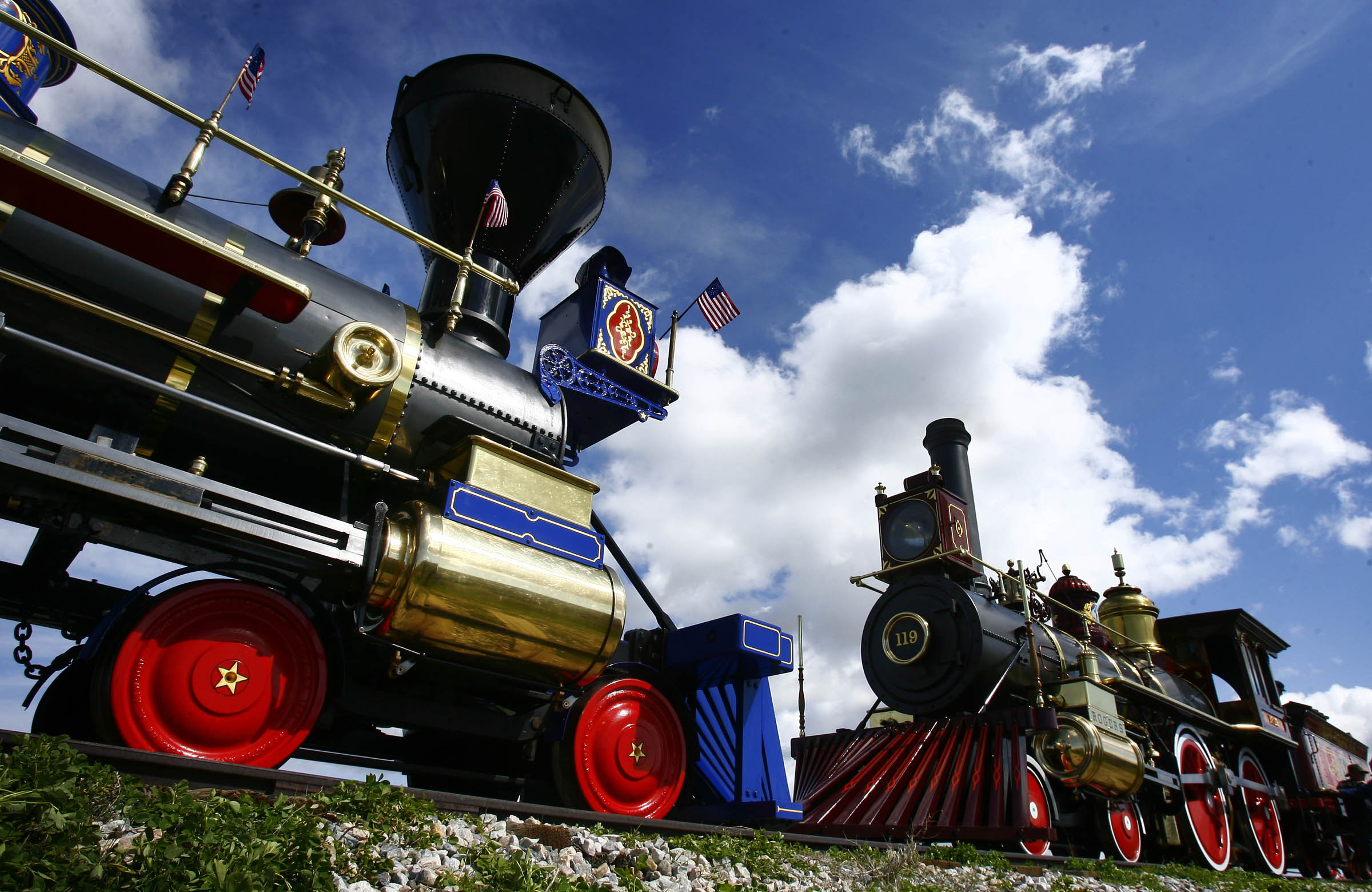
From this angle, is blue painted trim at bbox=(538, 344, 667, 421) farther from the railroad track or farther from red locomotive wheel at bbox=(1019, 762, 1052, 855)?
red locomotive wheel at bbox=(1019, 762, 1052, 855)

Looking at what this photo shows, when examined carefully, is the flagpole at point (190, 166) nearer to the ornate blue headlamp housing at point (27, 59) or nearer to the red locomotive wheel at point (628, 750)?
the ornate blue headlamp housing at point (27, 59)

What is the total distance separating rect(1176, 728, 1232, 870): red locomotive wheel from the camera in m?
8.67

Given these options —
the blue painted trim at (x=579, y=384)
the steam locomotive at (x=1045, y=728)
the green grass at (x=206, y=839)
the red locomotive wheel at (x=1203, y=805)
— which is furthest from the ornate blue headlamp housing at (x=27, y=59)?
the red locomotive wheel at (x=1203, y=805)

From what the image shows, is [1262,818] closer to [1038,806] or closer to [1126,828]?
[1126,828]

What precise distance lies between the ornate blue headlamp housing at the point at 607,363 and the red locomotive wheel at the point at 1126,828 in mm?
6167

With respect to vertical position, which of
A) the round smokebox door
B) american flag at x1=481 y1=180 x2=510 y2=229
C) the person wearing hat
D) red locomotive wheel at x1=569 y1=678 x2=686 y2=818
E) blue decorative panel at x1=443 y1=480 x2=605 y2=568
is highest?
american flag at x1=481 y1=180 x2=510 y2=229

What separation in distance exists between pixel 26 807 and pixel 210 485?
1.43 m

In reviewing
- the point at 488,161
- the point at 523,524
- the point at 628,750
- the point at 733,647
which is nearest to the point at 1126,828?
the point at 733,647

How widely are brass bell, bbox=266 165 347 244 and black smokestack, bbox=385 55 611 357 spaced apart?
749 mm

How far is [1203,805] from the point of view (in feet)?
29.7

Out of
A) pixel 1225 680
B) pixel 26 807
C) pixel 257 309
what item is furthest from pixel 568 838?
pixel 1225 680

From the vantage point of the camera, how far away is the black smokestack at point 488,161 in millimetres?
5250

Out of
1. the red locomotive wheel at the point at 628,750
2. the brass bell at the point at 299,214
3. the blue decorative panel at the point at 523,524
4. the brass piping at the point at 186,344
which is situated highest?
the brass bell at the point at 299,214

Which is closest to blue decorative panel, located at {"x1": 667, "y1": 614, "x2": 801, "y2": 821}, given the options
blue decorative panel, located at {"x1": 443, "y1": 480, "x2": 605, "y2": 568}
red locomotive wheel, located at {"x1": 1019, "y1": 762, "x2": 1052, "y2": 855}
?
blue decorative panel, located at {"x1": 443, "y1": 480, "x2": 605, "y2": 568}
